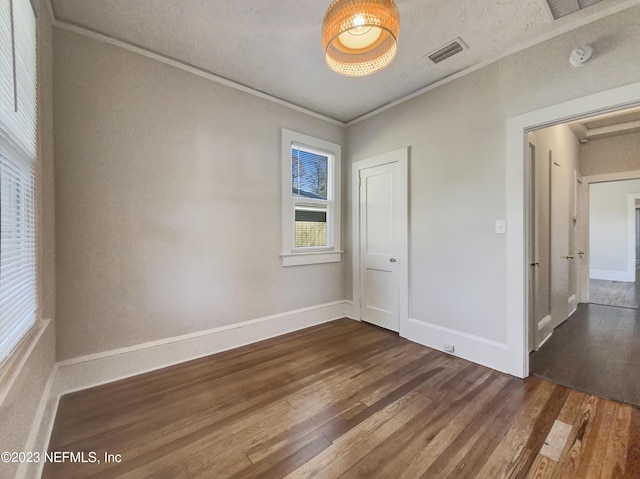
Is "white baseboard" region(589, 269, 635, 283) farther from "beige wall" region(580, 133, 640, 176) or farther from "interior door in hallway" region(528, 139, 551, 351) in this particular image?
"interior door in hallway" region(528, 139, 551, 351)

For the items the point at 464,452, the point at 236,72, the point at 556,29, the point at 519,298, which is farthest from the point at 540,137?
the point at 236,72

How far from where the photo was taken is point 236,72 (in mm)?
2654

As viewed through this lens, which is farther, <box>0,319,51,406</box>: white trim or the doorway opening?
the doorway opening

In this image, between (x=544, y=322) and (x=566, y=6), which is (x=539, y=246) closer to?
(x=544, y=322)

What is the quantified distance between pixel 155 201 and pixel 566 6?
11.4 feet

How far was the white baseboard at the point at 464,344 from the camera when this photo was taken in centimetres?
235

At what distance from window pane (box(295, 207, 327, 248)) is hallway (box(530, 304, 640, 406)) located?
8.58 ft

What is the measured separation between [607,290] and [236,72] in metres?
7.83

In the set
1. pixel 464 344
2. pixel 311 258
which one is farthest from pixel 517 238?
pixel 311 258

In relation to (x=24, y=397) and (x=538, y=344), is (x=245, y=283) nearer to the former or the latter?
(x=24, y=397)

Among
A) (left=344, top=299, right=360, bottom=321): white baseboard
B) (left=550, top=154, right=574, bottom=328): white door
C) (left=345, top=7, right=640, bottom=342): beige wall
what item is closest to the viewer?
(left=345, top=7, right=640, bottom=342): beige wall

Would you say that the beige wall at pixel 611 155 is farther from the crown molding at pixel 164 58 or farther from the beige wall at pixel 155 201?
the beige wall at pixel 155 201

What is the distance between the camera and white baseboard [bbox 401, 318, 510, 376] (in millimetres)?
2352

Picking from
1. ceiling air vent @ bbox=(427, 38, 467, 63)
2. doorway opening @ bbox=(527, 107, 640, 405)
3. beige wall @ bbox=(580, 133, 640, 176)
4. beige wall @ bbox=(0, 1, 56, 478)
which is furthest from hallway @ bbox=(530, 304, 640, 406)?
beige wall @ bbox=(0, 1, 56, 478)
